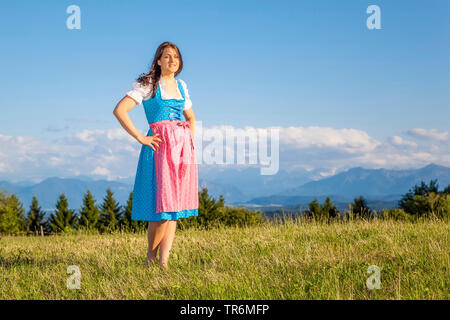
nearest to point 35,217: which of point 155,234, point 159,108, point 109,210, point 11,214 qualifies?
point 11,214

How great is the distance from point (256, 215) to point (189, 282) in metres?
37.1

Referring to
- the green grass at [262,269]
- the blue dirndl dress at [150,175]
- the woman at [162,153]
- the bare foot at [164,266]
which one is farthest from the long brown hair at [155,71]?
the green grass at [262,269]

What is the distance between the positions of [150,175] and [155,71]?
4.87 ft

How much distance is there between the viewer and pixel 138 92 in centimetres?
555

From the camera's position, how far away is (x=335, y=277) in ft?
15.3

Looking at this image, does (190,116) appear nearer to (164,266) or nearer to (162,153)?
(162,153)

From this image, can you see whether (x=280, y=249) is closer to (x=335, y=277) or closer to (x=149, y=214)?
(x=335, y=277)

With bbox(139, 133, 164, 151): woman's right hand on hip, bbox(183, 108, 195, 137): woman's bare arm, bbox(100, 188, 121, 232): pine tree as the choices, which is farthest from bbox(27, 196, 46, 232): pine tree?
bbox(139, 133, 164, 151): woman's right hand on hip

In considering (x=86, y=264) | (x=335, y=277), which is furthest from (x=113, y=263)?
(x=335, y=277)

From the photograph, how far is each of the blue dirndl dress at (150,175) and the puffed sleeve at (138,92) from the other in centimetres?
10

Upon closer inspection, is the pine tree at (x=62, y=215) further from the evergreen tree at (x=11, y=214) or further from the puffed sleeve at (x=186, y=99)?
the puffed sleeve at (x=186, y=99)

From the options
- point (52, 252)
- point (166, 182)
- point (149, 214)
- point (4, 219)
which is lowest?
point (4, 219)

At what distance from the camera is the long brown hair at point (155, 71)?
5613 mm
